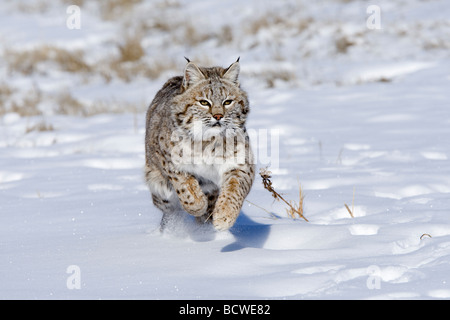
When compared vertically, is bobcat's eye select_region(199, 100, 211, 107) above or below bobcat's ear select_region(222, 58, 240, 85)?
below

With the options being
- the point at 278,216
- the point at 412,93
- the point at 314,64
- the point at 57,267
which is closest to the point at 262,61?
the point at 314,64

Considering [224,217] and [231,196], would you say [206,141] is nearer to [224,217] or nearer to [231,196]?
[231,196]

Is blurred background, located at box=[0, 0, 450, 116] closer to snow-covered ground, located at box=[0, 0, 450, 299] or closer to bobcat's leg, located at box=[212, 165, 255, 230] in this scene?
snow-covered ground, located at box=[0, 0, 450, 299]

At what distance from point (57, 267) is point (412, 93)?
6.14 meters

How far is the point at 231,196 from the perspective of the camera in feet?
13.3

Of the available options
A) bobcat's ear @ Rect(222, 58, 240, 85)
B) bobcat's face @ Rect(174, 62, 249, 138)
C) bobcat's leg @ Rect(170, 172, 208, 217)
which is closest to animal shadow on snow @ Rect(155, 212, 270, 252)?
bobcat's leg @ Rect(170, 172, 208, 217)

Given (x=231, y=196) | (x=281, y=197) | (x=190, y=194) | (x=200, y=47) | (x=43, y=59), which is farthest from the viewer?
(x=200, y=47)

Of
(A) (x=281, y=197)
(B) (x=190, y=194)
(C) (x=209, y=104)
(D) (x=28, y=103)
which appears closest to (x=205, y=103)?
Answer: (C) (x=209, y=104)

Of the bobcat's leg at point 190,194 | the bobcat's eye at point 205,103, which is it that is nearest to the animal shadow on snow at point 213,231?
the bobcat's leg at point 190,194

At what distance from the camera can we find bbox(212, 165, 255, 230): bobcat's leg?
3.95 meters

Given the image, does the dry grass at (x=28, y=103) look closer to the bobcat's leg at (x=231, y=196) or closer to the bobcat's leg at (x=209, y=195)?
the bobcat's leg at (x=209, y=195)

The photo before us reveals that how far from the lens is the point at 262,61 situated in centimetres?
1195

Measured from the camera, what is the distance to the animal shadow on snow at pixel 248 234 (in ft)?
13.1

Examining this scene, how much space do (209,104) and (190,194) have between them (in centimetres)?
59
